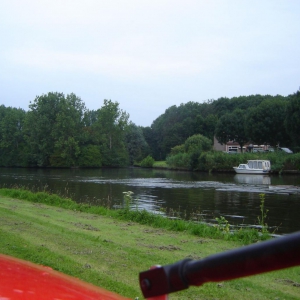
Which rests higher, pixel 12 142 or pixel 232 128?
pixel 232 128

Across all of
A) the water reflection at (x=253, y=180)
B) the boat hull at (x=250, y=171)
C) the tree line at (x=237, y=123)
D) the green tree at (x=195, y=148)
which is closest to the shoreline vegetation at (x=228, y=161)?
the green tree at (x=195, y=148)

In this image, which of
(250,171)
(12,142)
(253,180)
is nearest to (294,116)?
(250,171)

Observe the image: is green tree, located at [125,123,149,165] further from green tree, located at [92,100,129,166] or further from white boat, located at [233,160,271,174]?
white boat, located at [233,160,271,174]

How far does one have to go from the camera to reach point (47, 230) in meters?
9.97

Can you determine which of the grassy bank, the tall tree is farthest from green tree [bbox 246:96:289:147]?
the grassy bank

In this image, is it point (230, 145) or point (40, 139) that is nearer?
point (40, 139)

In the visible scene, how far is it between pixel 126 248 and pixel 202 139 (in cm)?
7098

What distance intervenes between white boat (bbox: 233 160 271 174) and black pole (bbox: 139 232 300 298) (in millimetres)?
59592

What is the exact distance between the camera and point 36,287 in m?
2.63

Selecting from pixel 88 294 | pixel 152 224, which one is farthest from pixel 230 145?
pixel 88 294

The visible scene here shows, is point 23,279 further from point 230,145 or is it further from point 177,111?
point 177,111

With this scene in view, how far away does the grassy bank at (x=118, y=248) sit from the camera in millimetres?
5988

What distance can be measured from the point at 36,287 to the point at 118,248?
5707 millimetres

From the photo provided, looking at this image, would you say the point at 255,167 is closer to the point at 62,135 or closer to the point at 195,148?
the point at 195,148
